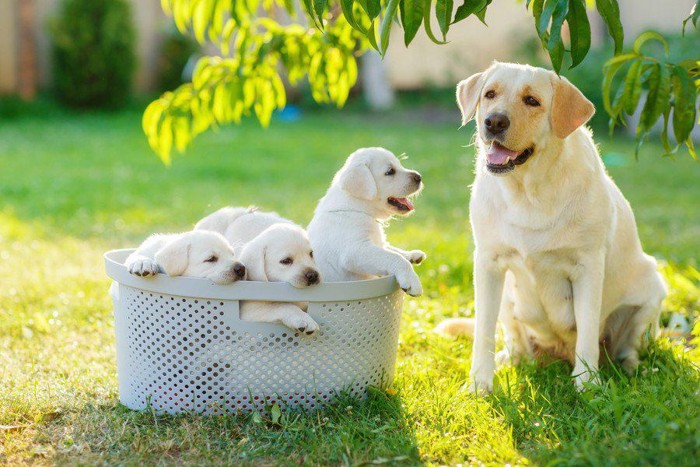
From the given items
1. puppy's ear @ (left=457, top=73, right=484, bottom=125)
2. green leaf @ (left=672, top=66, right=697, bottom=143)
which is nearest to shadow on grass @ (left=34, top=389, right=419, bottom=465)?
puppy's ear @ (left=457, top=73, right=484, bottom=125)

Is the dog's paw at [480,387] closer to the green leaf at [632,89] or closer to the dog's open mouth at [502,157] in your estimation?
the dog's open mouth at [502,157]

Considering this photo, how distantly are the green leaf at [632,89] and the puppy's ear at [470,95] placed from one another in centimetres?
59

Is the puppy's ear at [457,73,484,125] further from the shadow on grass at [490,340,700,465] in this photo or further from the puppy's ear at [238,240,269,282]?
the shadow on grass at [490,340,700,465]

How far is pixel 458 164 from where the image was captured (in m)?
10.6

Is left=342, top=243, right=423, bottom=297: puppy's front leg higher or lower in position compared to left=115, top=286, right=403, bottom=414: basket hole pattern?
higher

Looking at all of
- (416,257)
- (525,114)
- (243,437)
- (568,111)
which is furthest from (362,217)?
(243,437)

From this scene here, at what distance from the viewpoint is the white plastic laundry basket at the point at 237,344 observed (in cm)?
298

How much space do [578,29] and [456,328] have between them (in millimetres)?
1906

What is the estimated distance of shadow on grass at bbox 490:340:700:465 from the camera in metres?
2.57

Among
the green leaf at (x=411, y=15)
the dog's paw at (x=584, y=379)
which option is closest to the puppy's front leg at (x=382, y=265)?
the dog's paw at (x=584, y=379)

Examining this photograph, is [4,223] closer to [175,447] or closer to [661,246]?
[175,447]

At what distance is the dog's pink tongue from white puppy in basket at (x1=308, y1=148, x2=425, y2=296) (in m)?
0.45

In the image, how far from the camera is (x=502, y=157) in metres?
3.14

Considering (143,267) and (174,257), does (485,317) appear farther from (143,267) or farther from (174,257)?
(143,267)
